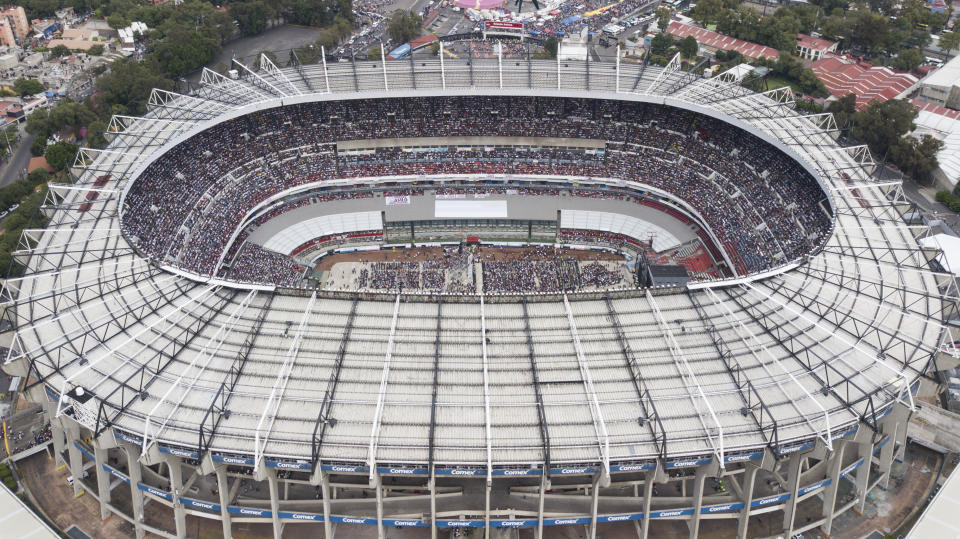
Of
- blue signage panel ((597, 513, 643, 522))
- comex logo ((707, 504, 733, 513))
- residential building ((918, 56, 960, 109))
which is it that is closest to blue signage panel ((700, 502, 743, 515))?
comex logo ((707, 504, 733, 513))

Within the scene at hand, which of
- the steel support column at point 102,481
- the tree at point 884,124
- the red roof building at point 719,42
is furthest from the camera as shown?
the red roof building at point 719,42

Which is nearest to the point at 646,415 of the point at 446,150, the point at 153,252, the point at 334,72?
the point at 153,252

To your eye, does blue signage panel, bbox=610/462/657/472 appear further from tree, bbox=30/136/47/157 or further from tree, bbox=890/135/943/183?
tree, bbox=30/136/47/157

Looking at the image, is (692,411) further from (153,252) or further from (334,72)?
(334,72)

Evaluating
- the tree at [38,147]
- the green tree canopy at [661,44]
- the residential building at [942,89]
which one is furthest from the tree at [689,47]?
the tree at [38,147]

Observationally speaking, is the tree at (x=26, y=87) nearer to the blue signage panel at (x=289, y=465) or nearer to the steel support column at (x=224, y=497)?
the steel support column at (x=224, y=497)

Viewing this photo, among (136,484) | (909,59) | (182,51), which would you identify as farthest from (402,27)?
(136,484)
